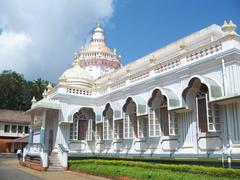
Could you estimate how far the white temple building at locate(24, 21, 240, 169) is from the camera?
12.0 meters

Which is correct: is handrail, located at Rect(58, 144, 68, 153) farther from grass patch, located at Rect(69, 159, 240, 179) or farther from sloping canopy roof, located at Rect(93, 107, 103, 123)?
sloping canopy roof, located at Rect(93, 107, 103, 123)

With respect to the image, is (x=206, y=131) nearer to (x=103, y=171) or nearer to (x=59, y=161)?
(x=103, y=171)

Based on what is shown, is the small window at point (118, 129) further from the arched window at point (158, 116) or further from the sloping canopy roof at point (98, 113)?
the arched window at point (158, 116)

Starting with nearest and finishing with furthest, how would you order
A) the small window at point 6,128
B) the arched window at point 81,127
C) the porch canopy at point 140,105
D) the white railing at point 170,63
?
the white railing at point 170,63 < the porch canopy at point 140,105 < the arched window at point 81,127 < the small window at point 6,128

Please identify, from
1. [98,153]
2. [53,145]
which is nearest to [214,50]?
[98,153]

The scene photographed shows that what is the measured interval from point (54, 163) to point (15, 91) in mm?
37603

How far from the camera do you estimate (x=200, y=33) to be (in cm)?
1655

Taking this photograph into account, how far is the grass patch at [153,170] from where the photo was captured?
33.0ft

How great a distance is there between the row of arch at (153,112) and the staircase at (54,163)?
135 inches

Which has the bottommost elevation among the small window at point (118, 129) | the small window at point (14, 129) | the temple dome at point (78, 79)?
the small window at point (118, 129)

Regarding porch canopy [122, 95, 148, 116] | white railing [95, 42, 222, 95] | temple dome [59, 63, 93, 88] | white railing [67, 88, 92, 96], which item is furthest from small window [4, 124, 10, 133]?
porch canopy [122, 95, 148, 116]

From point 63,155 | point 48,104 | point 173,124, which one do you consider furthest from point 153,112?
point 48,104

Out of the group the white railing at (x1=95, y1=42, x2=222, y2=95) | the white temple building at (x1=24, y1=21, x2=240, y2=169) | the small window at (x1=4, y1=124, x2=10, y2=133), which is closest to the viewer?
the white temple building at (x1=24, y1=21, x2=240, y2=169)

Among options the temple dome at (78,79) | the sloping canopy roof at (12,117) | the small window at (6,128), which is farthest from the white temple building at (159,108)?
the small window at (6,128)
